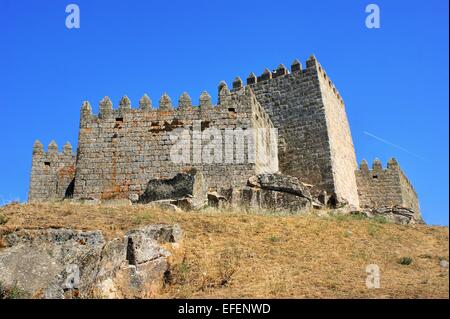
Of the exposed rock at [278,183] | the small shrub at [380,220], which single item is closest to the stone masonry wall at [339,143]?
the exposed rock at [278,183]

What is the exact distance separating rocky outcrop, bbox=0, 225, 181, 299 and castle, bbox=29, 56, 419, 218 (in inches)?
276

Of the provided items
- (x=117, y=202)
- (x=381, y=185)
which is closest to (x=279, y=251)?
→ (x=117, y=202)

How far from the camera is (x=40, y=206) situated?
1525 centimetres

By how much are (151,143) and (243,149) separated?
10.6ft

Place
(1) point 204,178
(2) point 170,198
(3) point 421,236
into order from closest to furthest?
(3) point 421,236
(2) point 170,198
(1) point 204,178

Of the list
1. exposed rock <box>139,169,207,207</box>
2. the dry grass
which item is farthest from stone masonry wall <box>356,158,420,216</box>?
exposed rock <box>139,169,207,207</box>

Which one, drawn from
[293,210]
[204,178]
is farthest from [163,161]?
[293,210]

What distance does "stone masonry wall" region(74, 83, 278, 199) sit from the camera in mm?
19750

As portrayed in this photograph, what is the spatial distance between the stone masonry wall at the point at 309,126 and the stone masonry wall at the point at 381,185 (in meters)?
0.79

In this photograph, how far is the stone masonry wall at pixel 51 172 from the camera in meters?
22.3

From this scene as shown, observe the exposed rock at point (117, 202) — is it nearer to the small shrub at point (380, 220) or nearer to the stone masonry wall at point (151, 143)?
the stone masonry wall at point (151, 143)

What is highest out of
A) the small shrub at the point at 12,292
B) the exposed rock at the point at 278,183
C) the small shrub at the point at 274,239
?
the exposed rock at the point at 278,183

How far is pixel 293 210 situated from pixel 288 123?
28.3ft
